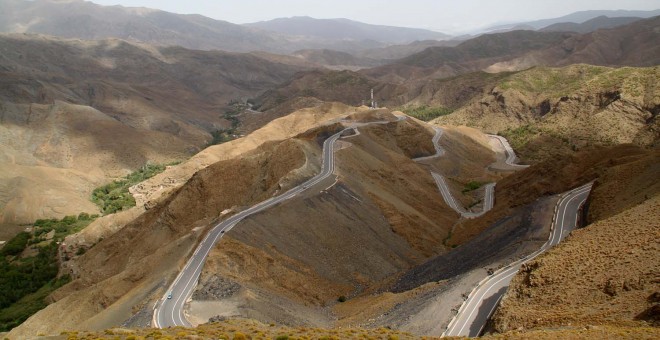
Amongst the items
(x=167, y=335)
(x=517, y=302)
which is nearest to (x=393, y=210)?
(x=517, y=302)

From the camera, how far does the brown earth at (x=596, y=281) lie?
21.2 m

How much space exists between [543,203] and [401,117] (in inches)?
2417

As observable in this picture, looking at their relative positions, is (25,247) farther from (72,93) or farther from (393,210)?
(72,93)

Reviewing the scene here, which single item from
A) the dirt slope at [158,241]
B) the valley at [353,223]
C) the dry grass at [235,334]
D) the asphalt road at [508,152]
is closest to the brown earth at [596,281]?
the valley at [353,223]

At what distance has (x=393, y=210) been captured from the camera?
54094 millimetres

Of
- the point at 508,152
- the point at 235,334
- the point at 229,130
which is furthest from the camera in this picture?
the point at 229,130

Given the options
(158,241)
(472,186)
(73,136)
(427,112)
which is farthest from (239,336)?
(427,112)

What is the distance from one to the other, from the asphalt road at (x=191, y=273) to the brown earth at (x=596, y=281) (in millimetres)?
18840

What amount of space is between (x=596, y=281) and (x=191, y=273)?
2616cm

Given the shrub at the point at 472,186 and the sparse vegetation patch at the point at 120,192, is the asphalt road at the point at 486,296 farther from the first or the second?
the sparse vegetation patch at the point at 120,192

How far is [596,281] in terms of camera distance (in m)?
24.0

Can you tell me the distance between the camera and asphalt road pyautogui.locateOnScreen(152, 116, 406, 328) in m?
30.0

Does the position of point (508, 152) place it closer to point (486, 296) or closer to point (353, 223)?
point (353, 223)

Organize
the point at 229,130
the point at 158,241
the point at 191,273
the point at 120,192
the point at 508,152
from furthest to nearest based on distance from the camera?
the point at 229,130
the point at 508,152
the point at 120,192
the point at 158,241
the point at 191,273
